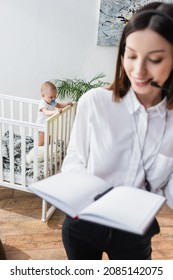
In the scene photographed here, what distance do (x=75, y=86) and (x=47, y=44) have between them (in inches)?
18.4

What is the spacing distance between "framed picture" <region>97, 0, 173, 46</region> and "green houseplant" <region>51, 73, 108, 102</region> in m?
0.33

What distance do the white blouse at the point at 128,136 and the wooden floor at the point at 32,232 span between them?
116cm

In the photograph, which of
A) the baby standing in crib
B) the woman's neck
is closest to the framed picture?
the baby standing in crib

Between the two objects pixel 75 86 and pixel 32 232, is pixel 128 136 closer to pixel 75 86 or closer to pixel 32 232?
pixel 32 232

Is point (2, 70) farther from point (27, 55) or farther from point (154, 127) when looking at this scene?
point (154, 127)

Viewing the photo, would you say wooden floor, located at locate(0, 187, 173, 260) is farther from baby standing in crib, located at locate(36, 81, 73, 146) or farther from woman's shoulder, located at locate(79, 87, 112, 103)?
woman's shoulder, located at locate(79, 87, 112, 103)

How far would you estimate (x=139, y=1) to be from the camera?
2729 millimetres

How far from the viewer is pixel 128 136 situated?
819 millimetres

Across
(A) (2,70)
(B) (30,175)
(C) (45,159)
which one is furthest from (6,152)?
(A) (2,70)

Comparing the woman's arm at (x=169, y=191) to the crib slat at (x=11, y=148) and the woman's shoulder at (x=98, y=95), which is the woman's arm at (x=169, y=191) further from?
the crib slat at (x=11, y=148)

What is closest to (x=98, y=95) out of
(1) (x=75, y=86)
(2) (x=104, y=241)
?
(2) (x=104, y=241)

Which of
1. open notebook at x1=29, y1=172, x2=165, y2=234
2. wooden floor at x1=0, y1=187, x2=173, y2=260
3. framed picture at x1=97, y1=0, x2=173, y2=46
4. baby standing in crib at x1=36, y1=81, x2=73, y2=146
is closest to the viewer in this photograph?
open notebook at x1=29, y1=172, x2=165, y2=234

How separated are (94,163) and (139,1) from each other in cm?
230

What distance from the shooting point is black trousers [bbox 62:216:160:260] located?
84cm
